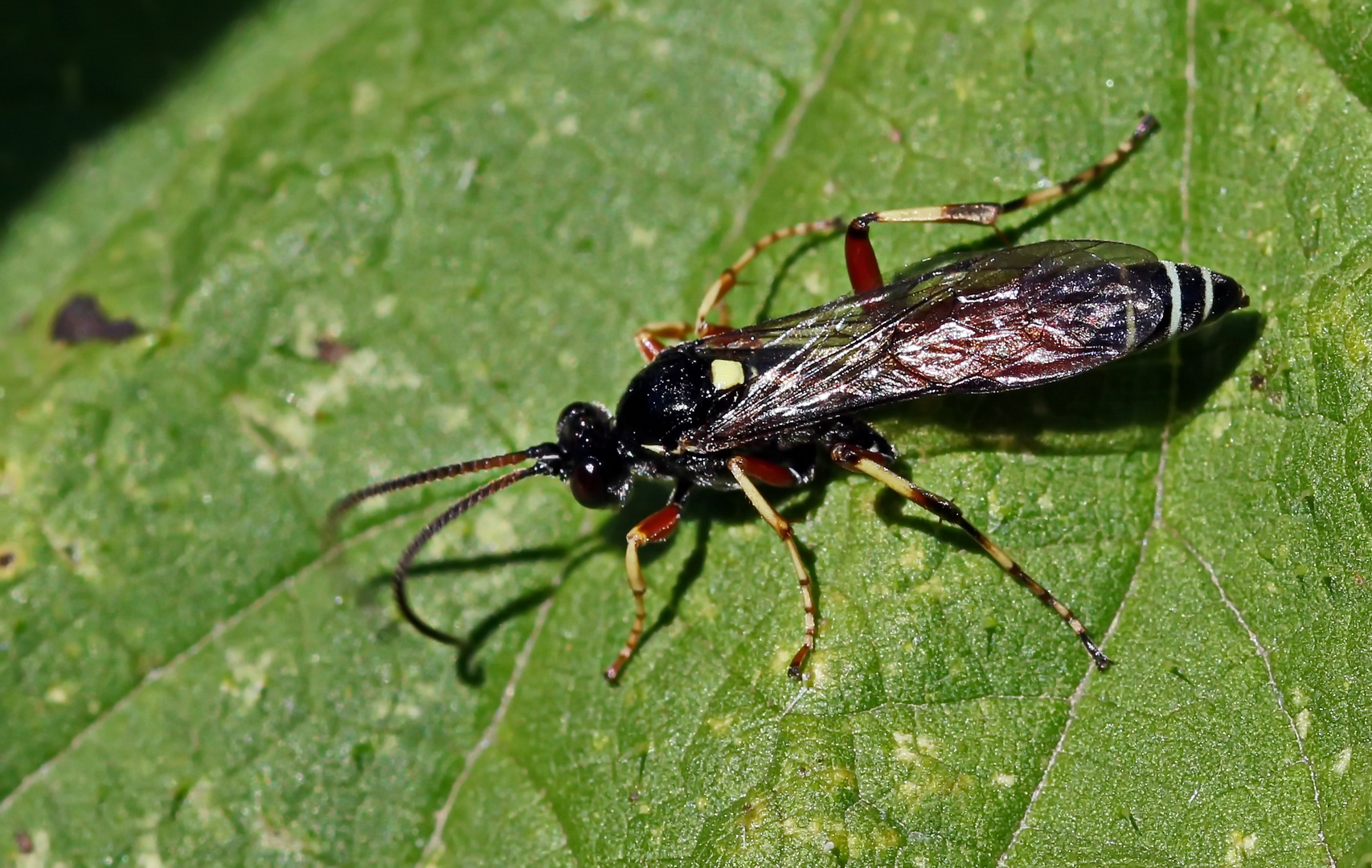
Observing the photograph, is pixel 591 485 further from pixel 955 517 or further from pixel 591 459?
pixel 955 517

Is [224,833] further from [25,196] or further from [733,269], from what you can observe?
[25,196]

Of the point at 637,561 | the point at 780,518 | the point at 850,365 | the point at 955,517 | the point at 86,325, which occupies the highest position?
the point at 850,365

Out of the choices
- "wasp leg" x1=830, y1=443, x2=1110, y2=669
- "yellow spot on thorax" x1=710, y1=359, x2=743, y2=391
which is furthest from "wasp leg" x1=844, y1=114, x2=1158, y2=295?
"wasp leg" x1=830, y1=443, x2=1110, y2=669

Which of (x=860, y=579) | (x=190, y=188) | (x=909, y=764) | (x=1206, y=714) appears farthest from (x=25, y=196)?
(x=1206, y=714)

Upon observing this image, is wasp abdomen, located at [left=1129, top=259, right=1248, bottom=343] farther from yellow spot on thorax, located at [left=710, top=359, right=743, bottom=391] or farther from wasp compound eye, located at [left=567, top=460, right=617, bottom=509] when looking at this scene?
wasp compound eye, located at [left=567, top=460, right=617, bottom=509]

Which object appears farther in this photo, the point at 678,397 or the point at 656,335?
the point at 656,335

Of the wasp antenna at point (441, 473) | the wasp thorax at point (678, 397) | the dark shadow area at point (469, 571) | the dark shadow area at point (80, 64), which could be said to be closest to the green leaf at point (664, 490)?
the dark shadow area at point (469, 571)

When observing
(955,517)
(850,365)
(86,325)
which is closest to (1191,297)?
(955,517)
